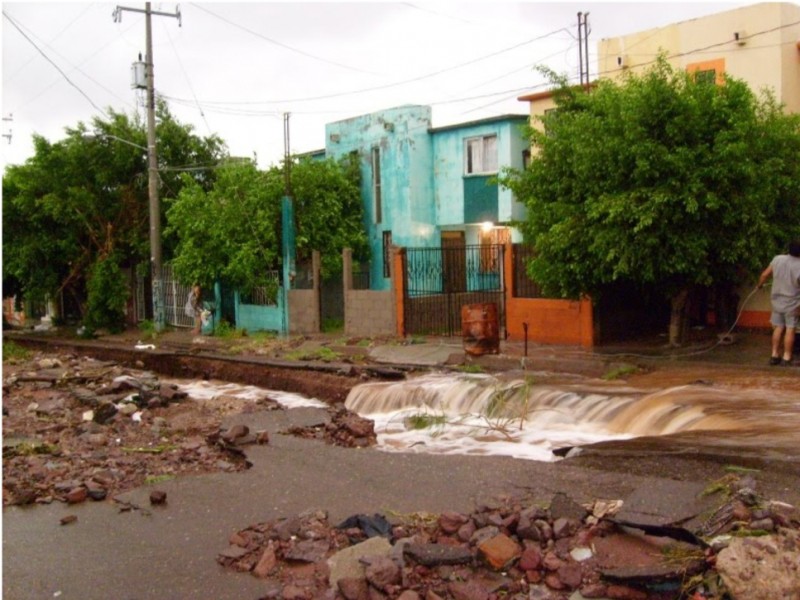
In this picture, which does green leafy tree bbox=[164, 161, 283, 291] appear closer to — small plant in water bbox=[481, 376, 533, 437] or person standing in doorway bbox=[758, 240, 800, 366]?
small plant in water bbox=[481, 376, 533, 437]

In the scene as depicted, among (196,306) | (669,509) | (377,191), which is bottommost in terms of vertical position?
(669,509)

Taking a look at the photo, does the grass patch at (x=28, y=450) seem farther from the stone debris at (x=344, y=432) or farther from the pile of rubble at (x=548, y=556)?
the pile of rubble at (x=548, y=556)

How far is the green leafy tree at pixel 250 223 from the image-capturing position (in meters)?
22.6

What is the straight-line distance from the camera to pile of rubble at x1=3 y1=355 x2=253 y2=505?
8.39m

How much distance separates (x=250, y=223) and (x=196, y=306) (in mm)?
3371

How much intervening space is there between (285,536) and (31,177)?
78.4ft

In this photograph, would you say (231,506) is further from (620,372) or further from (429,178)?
(429,178)

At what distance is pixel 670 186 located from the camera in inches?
499

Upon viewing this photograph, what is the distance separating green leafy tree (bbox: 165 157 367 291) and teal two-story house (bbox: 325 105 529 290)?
1648mm

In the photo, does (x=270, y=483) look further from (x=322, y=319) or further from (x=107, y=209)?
(x=107, y=209)

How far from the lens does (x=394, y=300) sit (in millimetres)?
19000

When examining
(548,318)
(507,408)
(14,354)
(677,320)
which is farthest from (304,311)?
(507,408)

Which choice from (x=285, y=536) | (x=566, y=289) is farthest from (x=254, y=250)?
(x=285, y=536)

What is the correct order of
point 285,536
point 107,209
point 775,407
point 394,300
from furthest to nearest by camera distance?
point 107,209 → point 394,300 → point 775,407 → point 285,536
